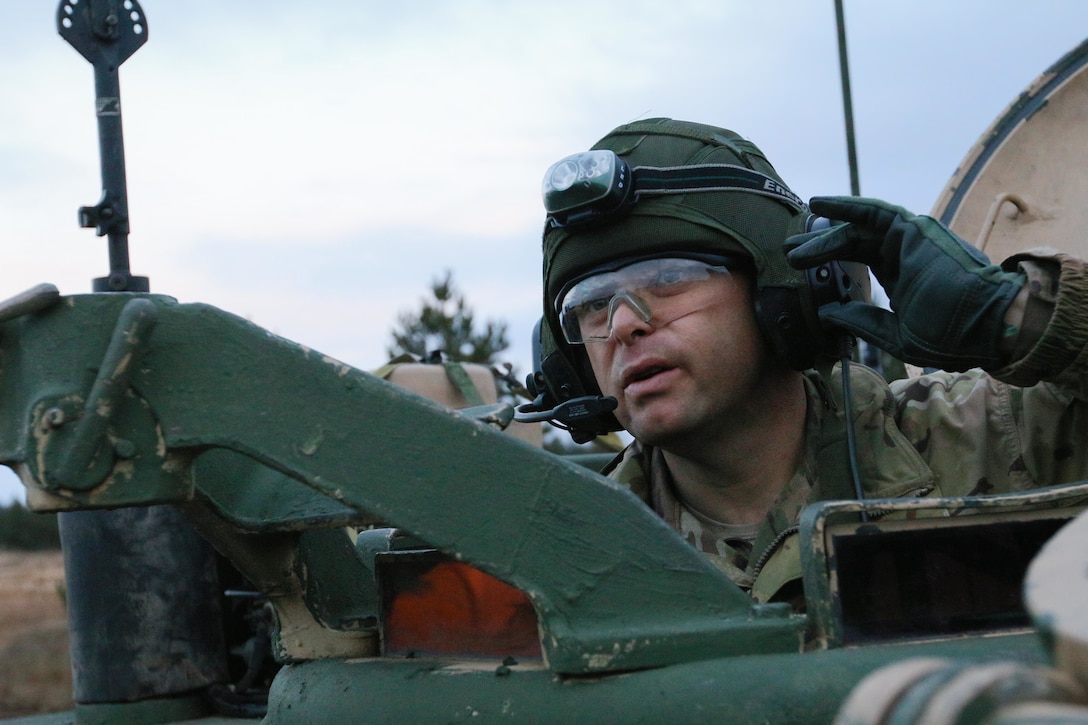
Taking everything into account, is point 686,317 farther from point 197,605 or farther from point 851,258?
point 197,605

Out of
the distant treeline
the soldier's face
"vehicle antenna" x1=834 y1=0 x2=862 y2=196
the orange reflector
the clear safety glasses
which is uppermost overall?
"vehicle antenna" x1=834 y1=0 x2=862 y2=196

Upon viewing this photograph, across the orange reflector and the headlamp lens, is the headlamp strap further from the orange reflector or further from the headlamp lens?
the orange reflector

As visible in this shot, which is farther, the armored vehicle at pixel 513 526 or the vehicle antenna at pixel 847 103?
the vehicle antenna at pixel 847 103

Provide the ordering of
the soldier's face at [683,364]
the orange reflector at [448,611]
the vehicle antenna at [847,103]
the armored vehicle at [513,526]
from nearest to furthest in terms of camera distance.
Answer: the armored vehicle at [513,526] < the orange reflector at [448,611] < the soldier's face at [683,364] < the vehicle antenna at [847,103]

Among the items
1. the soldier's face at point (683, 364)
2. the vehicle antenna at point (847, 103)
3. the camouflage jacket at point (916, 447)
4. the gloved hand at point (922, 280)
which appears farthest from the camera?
the vehicle antenna at point (847, 103)

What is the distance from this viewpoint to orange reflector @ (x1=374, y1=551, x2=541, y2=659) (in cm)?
180

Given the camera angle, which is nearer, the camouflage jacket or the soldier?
the camouflage jacket

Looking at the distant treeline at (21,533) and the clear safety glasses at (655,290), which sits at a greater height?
the clear safety glasses at (655,290)

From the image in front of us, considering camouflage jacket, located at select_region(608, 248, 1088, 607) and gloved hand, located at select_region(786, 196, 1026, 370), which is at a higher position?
gloved hand, located at select_region(786, 196, 1026, 370)

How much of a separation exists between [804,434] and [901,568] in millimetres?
1293

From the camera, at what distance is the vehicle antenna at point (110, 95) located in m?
2.78

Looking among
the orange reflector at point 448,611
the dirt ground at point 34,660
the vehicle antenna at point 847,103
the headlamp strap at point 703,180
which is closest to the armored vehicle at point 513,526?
the orange reflector at point 448,611

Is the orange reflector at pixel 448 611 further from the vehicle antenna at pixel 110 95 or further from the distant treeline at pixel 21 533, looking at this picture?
the distant treeline at pixel 21 533

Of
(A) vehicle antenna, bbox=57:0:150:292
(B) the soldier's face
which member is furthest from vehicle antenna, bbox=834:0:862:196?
(A) vehicle antenna, bbox=57:0:150:292
